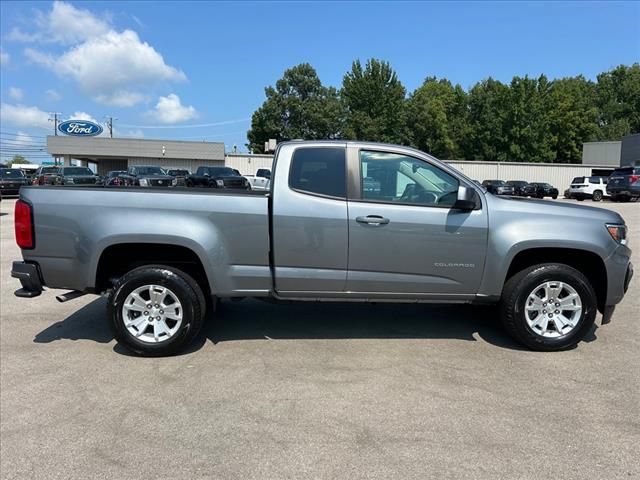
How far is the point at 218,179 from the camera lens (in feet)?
75.5

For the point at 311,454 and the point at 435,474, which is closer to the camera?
the point at 435,474

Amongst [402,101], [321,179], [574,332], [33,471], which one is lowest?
[33,471]

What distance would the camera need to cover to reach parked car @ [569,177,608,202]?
34.0 m

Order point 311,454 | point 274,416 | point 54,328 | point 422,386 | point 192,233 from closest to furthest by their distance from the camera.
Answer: point 311,454, point 274,416, point 422,386, point 192,233, point 54,328

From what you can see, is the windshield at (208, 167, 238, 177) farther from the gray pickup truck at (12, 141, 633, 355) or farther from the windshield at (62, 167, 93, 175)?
the gray pickup truck at (12, 141, 633, 355)

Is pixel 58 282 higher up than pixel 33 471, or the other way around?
pixel 58 282

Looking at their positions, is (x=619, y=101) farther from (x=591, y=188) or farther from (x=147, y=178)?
(x=147, y=178)

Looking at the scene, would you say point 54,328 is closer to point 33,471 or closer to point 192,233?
point 192,233

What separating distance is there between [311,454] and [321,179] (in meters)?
2.47

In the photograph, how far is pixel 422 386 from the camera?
3.99 meters

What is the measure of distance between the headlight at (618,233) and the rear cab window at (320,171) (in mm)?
2505

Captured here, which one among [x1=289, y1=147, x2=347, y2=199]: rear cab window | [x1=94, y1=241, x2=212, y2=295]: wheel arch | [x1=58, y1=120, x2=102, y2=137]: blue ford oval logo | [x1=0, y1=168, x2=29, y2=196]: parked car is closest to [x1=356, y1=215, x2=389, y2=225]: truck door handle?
[x1=289, y1=147, x2=347, y2=199]: rear cab window

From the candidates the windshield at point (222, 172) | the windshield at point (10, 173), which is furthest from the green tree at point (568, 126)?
the windshield at point (10, 173)

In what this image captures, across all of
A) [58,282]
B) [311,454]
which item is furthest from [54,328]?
[311,454]
